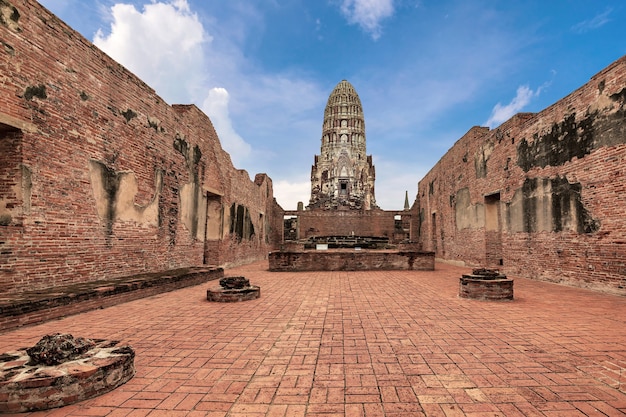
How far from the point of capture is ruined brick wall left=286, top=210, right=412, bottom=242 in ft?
104

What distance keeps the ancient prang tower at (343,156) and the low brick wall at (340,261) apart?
3861 cm

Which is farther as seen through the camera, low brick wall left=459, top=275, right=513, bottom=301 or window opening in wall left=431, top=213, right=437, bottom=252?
window opening in wall left=431, top=213, right=437, bottom=252

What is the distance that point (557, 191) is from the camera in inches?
337

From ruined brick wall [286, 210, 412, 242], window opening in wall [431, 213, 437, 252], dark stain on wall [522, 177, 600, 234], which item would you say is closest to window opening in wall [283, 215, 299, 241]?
ruined brick wall [286, 210, 412, 242]

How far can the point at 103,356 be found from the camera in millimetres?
2686

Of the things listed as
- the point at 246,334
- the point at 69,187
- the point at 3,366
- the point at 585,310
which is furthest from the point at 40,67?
the point at 585,310

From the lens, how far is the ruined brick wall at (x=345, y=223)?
Result: 3169 cm

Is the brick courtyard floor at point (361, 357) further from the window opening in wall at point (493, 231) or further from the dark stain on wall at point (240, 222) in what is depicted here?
the dark stain on wall at point (240, 222)

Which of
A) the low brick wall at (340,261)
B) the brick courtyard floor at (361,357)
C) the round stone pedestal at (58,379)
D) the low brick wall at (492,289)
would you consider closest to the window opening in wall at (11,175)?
the brick courtyard floor at (361,357)

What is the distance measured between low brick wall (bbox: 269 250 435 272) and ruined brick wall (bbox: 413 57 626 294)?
11.5 ft

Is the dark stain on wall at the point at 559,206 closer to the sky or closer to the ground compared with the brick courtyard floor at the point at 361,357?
closer to the sky

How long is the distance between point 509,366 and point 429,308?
95.2 inches

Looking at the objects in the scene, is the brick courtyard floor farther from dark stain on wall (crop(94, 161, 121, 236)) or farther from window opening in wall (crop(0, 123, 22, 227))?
dark stain on wall (crop(94, 161, 121, 236))

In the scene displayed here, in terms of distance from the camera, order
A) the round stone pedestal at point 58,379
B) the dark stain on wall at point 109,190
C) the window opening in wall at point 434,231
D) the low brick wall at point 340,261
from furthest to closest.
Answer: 1. the window opening in wall at point 434,231
2. the low brick wall at point 340,261
3. the dark stain on wall at point 109,190
4. the round stone pedestal at point 58,379
